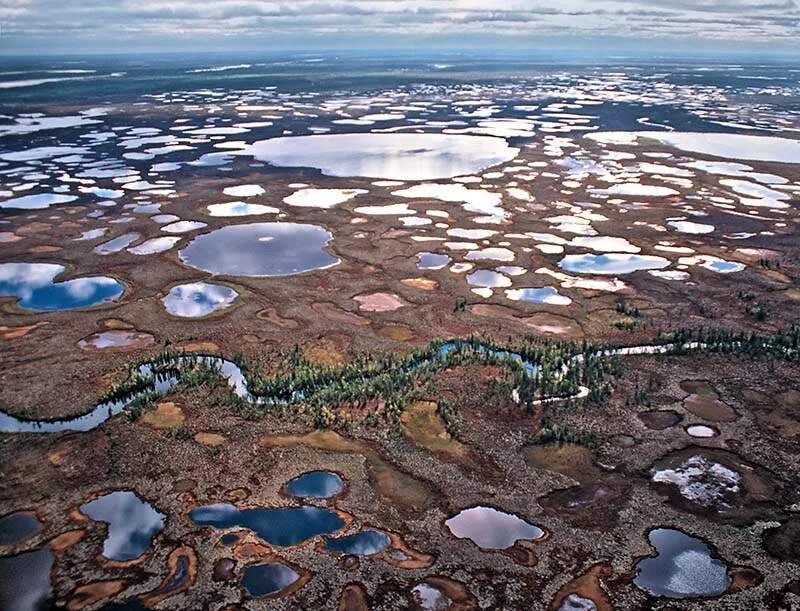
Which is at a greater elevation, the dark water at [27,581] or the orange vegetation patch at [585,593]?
the dark water at [27,581]

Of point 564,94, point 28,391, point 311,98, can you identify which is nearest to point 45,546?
point 28,391

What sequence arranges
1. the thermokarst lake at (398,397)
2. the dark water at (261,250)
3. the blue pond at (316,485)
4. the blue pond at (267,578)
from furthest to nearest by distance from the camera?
the dark water at (261,250), the blue pond at (316,485), the thermokarst lake at (398,397), the blue pond at (267,578)

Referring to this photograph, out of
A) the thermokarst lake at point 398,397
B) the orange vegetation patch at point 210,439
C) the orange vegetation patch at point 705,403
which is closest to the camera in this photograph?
the thermokarst lake at point 398,397

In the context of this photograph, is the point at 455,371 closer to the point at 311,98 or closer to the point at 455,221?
the point at 455,221

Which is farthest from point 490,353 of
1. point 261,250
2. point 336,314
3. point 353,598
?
point 261,250

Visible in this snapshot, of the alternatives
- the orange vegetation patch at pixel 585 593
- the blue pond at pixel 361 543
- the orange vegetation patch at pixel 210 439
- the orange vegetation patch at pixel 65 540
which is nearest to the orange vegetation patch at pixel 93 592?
the orange vegetation patch at pixel 65 540

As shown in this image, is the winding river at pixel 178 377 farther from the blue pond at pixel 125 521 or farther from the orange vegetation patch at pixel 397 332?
the blue pond at pixel 125 521

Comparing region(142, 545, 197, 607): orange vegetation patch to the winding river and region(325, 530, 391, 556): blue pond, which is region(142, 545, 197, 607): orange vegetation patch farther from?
the winding river

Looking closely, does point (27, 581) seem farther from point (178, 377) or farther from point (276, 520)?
point (178, 377)
